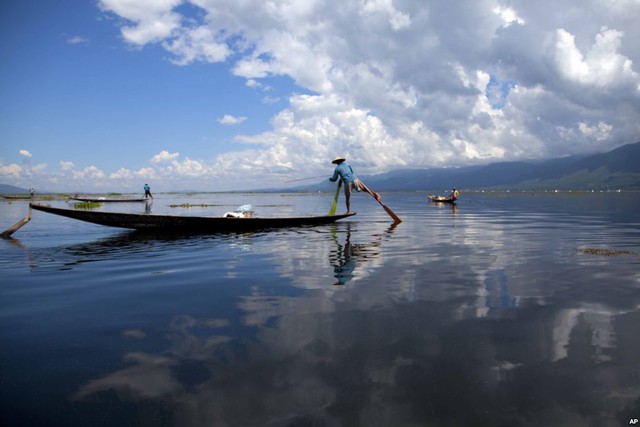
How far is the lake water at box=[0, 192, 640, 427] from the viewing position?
3.79 metres

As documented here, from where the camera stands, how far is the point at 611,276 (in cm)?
885

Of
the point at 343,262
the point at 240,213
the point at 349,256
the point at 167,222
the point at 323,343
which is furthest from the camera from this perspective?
the point at 240,213

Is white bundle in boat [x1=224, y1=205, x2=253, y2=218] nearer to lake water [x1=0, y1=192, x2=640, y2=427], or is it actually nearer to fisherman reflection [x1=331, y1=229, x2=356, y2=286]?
fisherman reflection [x1=331, y1=229, x2=356, y2=286]

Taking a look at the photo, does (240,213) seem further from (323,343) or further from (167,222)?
(323,343)

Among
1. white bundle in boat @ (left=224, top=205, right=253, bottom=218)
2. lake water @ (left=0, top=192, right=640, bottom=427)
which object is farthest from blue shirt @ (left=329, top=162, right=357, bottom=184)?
lake water @ (left=0, top=192, right=640, bottom=427)

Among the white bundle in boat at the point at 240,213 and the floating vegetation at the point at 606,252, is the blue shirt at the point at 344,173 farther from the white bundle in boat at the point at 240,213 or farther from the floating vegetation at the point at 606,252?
the floating vegetation at the point at 606,252

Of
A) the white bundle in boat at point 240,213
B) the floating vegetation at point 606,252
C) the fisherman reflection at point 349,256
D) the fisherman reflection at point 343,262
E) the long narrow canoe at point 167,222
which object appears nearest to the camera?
the fisherman reflection at point 343,262

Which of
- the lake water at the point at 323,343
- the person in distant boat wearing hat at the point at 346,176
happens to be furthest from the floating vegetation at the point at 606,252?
the person in distant boat wearing hat at the point at 346,176

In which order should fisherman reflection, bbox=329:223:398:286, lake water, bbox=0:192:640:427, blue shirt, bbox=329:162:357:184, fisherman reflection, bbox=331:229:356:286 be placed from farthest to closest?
1. blue shirt, bbox=329:162:357:184
2. fisherman reflection, bbox=329:223:398:286
3. fisherman reflection, bbox=331:229:356:286
4. lake water, bbox=0:192:640:427

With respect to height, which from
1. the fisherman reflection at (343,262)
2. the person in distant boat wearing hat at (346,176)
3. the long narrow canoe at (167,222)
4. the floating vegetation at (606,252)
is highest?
the person in distant boat wearing hat at (346,176)

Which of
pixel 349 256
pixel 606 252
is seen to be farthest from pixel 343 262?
pixel 606 252

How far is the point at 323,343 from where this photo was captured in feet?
17.4

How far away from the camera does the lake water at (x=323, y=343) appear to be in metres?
3.79

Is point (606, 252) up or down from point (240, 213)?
down
